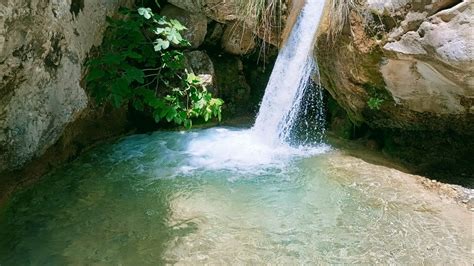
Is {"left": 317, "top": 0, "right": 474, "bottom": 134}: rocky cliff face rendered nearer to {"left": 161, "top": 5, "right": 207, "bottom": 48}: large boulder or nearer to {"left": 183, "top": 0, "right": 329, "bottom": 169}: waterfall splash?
{"left": 183, "top": 0, "right": 329, "bottom": 169}: waterfall splash

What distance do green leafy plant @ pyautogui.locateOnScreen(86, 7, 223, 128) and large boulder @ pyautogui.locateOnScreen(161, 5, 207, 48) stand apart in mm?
249

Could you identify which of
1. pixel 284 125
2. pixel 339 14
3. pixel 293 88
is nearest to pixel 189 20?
pixel 293 88

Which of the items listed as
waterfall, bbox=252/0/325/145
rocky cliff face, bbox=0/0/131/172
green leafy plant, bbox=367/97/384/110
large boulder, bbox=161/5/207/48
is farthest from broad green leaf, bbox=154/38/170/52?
green leafy plant, bbox=367/97/384/110

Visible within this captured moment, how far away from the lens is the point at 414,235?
3172 mm

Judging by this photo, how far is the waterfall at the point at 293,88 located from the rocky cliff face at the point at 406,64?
31 centimetres

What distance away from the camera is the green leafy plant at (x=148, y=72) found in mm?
4398

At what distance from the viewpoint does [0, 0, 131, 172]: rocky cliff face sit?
3.22 metres

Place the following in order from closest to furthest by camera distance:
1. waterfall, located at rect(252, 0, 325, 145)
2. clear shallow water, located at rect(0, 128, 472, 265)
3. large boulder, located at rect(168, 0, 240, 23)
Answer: clear shallow water, located at rect(0, 128, 472, 265) < waterfall, located at rect(252, 0, 325, 145) < large boulder, located at rect(168, 0, 240, 23)

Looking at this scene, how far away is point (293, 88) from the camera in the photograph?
523 centimetres

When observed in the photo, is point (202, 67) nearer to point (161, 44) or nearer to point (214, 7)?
point (214, 7)

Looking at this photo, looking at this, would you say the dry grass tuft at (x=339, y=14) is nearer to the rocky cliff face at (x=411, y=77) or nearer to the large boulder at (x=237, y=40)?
the rocky cliff face at (x=411, y=77)

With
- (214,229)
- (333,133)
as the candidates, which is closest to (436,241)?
(214,229)

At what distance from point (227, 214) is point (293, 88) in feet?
7.24

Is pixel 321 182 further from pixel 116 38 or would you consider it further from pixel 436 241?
pixel 116 38
